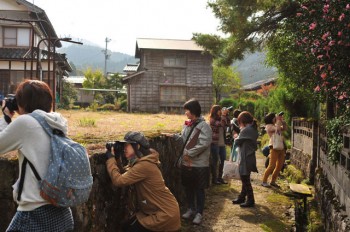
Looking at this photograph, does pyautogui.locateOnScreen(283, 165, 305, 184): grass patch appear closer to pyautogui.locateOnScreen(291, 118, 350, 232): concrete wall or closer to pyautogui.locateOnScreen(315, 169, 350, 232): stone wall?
pyautogui.locateOnScreen(291, 118, 350, 232): concrete wall

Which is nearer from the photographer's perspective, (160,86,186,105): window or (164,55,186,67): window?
(164,55,186,67): window

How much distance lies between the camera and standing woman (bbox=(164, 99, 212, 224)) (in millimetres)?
5383

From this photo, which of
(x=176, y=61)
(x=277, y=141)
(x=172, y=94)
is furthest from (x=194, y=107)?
(x=176, y=61)

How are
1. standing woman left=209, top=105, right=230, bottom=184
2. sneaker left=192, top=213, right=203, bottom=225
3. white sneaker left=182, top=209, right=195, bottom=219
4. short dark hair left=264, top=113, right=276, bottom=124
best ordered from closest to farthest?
sneaker left=192, top=213, right=203, bottom=225
white sneaker left=182, top=209, right=195, bottom=219
standing woman left=209, top=105, right=230, bottom=184
short dark hair left=264, top=113, right=276, bottom=124

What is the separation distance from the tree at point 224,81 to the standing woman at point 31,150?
3994cm

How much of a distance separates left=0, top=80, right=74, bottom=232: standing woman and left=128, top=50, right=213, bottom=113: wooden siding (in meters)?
26.8

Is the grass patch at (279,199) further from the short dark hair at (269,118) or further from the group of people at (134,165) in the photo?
the short dark hair at (269,118)

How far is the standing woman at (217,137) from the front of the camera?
7.92 m

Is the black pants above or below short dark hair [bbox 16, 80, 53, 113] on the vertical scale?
below

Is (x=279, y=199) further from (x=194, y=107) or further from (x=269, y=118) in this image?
(x=194, y=107)

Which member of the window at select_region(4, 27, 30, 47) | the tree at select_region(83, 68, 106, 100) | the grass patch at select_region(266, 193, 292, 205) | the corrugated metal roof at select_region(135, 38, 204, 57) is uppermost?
the corrugated metal roof at select_region(135, 38, 204, 57)

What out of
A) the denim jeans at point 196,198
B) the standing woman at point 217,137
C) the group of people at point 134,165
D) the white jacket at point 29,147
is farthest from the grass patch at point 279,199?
the white jacket at point 29,147

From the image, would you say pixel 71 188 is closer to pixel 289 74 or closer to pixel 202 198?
pixel 202 198

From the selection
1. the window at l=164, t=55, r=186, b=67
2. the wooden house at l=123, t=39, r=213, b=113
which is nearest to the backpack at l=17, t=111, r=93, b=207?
the wooden house at l=123, t=39, r=213, b=113
